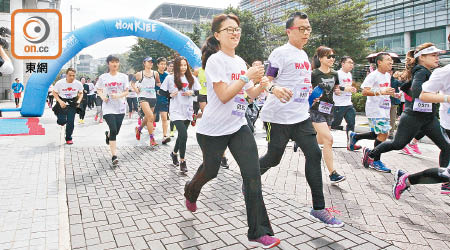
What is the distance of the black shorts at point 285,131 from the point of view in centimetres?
372

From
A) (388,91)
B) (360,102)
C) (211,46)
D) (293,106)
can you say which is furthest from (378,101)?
(360,102)

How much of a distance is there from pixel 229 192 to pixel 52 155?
443 cm

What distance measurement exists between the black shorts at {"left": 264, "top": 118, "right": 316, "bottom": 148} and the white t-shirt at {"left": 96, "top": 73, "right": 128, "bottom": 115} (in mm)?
3825

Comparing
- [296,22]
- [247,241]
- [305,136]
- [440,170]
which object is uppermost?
[296,22]

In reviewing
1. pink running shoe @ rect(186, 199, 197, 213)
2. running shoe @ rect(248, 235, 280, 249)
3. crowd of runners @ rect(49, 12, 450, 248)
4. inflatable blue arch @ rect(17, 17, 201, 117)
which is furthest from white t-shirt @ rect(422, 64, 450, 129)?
inflatable blue arch @ rect(17, 17, 201, 117)

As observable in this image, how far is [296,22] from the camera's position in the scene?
384 cm

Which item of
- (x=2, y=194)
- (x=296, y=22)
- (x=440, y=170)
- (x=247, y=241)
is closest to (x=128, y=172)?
(x=2, y=194)

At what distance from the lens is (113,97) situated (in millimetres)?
6613

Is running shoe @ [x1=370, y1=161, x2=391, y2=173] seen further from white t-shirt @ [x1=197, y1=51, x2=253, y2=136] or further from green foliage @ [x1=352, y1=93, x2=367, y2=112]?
green foliage @ [x1=352, y1=93, x2=367, y2=112]

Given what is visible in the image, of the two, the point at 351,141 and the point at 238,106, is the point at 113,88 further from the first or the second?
the point at 351,141

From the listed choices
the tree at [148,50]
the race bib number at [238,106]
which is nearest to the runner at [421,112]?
the race bib number at [238,106]

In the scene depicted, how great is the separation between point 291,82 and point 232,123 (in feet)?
3.41

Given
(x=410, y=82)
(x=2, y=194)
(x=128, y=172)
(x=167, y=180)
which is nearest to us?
(x=2, y=194)

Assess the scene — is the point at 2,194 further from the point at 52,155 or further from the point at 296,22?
the point at 296,22
